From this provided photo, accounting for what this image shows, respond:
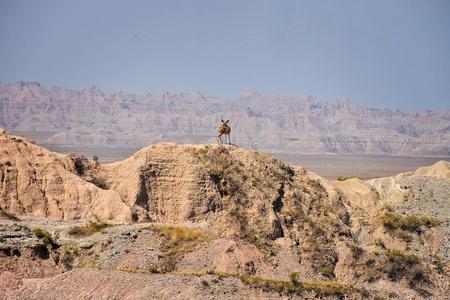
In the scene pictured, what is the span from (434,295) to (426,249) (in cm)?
588

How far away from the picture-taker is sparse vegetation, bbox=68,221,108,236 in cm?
3675

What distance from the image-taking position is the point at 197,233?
37.1 meters

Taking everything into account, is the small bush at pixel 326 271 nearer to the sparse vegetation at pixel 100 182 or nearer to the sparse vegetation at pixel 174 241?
the sparse vegetation at pixel 174 241

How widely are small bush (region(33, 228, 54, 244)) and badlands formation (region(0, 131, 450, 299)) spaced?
110mm

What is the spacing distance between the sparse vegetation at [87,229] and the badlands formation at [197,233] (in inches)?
1.8

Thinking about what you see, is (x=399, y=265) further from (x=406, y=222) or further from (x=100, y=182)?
(x=100, y=182)

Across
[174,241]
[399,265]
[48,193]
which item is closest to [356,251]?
Result: [399,265]

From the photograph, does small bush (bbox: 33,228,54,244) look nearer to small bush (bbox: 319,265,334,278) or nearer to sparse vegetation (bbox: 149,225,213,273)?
sparse vegetation (bbox: 149,225,213,273)

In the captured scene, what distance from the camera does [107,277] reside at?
31.1 m

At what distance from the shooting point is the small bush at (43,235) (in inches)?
1315

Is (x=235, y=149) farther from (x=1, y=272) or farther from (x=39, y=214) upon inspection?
(x=1, y=272)

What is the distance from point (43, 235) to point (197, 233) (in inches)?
239

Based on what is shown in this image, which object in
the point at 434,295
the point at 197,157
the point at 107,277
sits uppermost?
the point at 197,157

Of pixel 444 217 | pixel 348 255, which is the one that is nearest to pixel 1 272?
pixel 348 255
